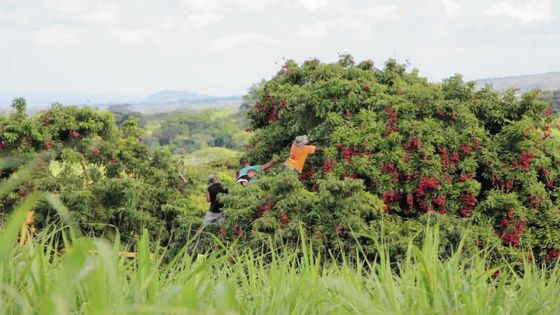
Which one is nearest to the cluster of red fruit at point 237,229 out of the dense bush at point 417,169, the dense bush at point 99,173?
the dense bush at point 417,169

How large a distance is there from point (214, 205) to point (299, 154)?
1293 millimetres

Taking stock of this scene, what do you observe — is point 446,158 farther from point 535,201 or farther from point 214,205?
point 214,205

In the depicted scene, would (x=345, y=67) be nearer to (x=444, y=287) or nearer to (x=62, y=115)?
(x=62, y=115)

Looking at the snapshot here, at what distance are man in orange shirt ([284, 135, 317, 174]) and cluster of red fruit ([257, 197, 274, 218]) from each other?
34.3 inches

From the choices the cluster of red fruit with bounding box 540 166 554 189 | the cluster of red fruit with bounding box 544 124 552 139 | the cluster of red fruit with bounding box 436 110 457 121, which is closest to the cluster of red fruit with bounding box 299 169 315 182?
the cluster of red fruit with bounding box 436 110 457 121

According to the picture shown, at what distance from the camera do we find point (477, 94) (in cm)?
1075

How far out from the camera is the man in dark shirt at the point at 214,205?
9.86m

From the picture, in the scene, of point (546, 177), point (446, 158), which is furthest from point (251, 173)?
point (546, 177)

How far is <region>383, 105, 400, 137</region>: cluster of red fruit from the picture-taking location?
33.9 feet

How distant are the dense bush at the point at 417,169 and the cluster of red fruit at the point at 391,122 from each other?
1 centimetres

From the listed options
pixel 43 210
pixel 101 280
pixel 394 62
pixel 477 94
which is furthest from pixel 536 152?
pixel 101 280

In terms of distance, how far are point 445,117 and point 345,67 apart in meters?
2.25

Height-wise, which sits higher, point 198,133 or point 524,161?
point 524,161

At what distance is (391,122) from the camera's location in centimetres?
1039
